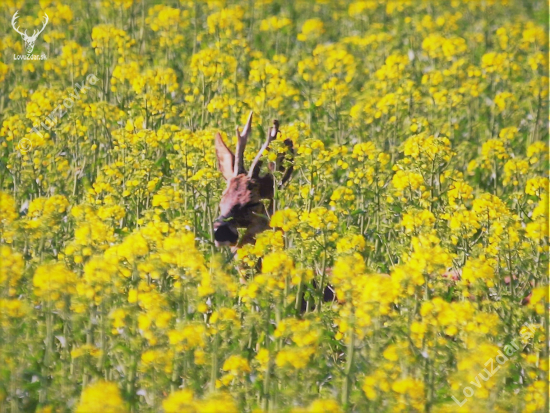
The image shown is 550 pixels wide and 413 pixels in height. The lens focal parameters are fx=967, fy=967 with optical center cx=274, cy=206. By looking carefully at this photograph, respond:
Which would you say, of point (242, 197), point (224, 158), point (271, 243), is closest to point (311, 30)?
point (224, 158)

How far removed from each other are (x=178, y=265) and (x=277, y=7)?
8139mm

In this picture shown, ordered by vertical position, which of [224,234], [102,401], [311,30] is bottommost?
[102,401]

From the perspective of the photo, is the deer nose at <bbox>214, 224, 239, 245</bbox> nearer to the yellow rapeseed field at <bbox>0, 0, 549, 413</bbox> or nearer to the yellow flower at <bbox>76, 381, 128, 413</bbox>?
the yellow rapeseed field at <bbox>0, 0, 549, 413</bbox>

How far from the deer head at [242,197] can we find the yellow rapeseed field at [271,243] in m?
0.09

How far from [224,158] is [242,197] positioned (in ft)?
1.02

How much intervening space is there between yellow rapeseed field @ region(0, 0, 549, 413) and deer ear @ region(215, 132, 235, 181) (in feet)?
0.40

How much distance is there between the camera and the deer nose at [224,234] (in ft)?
15.8

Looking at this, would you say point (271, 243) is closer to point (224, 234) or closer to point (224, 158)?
point (224, 234)

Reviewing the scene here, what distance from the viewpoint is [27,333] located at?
Result: 402 centimetres

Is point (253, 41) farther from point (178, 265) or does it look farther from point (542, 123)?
point (178, 265)

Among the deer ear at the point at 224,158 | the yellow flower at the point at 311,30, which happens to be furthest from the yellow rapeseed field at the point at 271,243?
the yellow flower at the point at 311,30

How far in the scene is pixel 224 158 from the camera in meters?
5.09

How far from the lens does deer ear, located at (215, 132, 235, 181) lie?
5.06 meters

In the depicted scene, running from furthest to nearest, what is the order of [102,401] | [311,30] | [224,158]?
[311,30] → [224,158] → [102,401]
